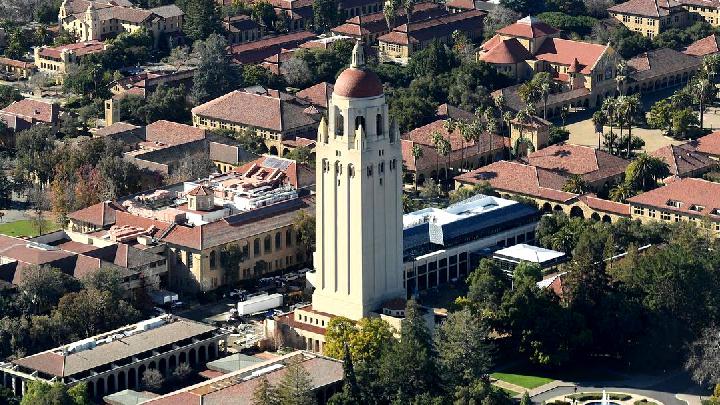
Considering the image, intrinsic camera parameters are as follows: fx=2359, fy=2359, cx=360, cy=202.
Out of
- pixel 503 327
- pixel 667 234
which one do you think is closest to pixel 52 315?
pixel 503 327

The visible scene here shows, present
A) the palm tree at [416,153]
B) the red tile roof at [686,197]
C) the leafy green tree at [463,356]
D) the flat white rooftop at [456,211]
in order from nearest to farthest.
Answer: the leafy green tree at [463,356], the flat white rooftop at [456,211], the red tile roof at [686,197], the palm tree at [416,153]

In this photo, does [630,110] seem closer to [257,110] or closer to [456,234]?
[257,110]

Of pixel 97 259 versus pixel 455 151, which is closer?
pixel 97 259

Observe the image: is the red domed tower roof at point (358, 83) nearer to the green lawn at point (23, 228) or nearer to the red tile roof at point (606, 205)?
the red tile roof at point (606, 205)

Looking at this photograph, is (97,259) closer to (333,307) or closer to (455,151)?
(333,307)

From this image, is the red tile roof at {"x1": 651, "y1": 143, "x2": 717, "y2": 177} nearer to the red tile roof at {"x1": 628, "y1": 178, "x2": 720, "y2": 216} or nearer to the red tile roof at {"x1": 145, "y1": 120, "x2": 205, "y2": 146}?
the red tile roof at {"x1": 628, "y1": 178, "x2": 720, "y2": 216}

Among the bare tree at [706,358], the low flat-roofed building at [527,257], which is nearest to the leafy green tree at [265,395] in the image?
the bare tree at [706,358]
